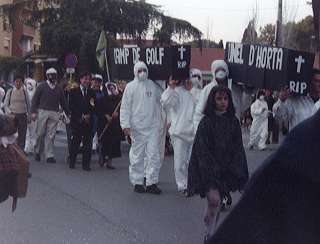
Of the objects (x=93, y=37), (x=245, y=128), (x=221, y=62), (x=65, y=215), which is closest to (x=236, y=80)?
(x=221, y=62)

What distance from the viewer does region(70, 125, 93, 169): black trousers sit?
13508 millimetres

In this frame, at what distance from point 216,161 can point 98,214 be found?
2.15 metres

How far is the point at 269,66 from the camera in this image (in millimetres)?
9836

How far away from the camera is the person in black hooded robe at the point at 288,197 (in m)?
1.14

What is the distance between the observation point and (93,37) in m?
33.2

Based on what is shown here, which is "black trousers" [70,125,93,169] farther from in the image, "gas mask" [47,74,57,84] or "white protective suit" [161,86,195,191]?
"white protective suit" [161,86,195,191]

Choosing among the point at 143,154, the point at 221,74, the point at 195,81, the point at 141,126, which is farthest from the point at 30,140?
the point at 221,74

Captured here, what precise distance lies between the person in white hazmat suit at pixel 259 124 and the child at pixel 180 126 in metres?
9.96

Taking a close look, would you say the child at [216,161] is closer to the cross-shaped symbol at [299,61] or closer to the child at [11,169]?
the child at [11,169]

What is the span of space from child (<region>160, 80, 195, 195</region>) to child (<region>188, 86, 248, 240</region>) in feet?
11.0

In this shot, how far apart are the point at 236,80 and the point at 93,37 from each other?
2353 centimetres

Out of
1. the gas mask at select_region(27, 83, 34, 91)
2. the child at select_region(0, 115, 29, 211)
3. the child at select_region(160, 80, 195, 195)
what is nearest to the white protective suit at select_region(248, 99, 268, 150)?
the gas mask at select_region(27, 83, 34, 91)

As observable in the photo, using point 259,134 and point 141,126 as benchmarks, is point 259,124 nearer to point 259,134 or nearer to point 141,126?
point 259,134

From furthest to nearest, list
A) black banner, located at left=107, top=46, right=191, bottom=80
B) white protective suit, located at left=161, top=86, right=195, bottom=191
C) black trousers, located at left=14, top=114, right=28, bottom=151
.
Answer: black trousers, located at left=14, top=114, right=28, bottom=151, black banner, located at left=107, top=46, right=191, bottom=80, white protective suit, located at left=161, top=86, right=195, bottom=191
